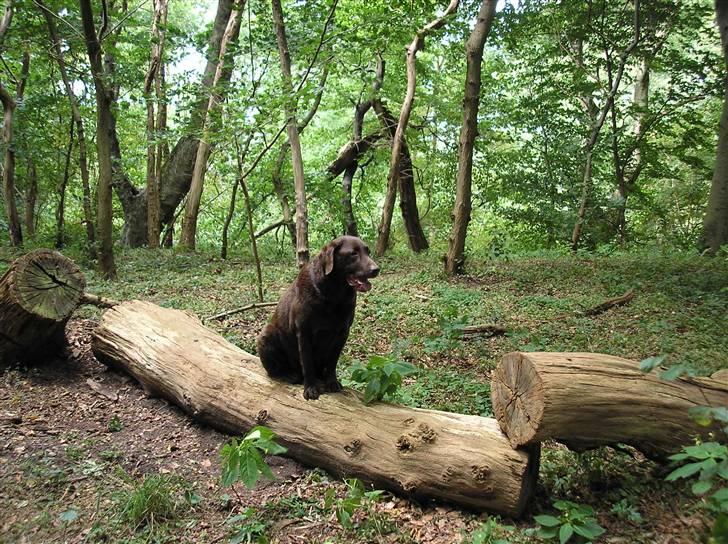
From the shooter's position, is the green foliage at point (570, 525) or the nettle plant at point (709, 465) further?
the green foliage at point (570, 525)

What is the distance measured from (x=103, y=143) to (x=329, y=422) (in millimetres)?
7705

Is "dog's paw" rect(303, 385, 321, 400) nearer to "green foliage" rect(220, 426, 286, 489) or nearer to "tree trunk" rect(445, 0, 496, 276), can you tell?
"green foliage" rect(220, 426, 286, 489)

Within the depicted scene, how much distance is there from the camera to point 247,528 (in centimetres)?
341

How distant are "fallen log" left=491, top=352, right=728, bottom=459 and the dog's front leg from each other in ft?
5.97

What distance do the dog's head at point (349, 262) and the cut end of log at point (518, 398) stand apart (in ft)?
4.21

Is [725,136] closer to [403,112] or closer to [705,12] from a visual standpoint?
[705,12]

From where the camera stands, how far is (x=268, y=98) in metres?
7.92

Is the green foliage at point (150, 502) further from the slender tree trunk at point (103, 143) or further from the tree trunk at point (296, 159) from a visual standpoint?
the slender tree trunk at point (103, 143)

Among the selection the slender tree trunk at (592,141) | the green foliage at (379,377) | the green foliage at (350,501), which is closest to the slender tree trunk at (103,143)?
the green foliage at (379,377)

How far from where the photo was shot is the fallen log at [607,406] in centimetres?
334

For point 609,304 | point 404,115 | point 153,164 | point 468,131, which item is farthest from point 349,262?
point 153,164

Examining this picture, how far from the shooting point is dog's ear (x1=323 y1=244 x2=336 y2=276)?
4229mm

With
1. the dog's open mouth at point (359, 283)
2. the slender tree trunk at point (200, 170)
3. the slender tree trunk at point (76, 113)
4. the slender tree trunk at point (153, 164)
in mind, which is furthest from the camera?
the slender tree trunk at point (153, 164)

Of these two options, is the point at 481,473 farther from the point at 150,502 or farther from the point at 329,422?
the point at 150,502
